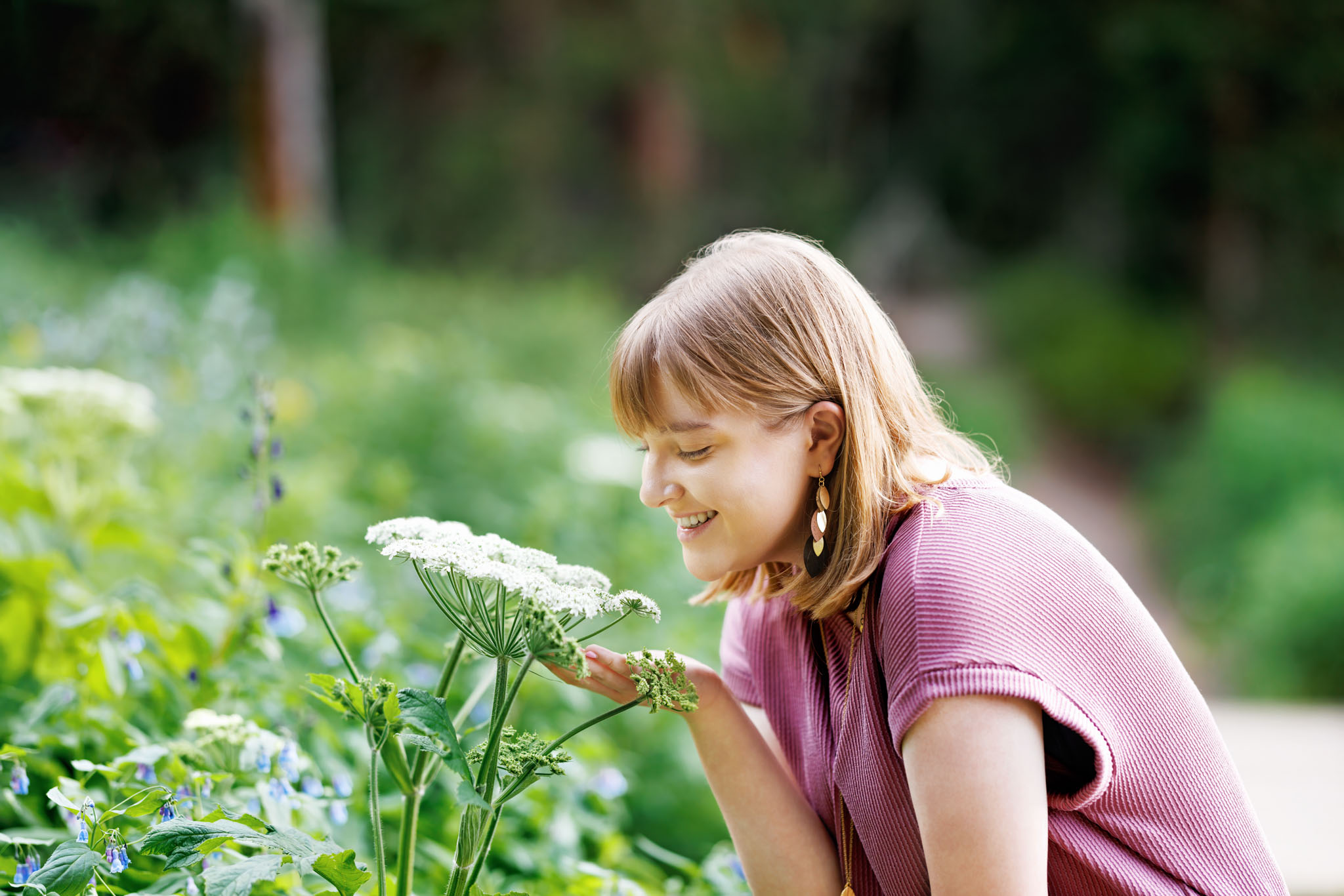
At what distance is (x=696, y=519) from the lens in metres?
1.29

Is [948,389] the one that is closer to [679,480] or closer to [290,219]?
[290,219]

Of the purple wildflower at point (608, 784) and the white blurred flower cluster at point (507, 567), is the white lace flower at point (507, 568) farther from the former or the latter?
the purple wildflower at point (608, 784)

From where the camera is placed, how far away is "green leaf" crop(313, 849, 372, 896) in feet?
3.29

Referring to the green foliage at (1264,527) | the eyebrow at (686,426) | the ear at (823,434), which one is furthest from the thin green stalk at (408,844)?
the green foliage at (1264,527)

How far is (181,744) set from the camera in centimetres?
134

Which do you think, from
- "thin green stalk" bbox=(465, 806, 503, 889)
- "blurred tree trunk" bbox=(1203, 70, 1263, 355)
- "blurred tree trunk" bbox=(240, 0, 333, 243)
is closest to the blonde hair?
"thin green stalk" bbox=(465, 806, 503, 889)

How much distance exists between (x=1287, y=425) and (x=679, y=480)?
8.16 meters

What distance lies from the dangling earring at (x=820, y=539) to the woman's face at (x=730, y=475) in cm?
2

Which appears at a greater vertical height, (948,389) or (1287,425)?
(948,389)

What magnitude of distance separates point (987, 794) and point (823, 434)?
45 centimetres

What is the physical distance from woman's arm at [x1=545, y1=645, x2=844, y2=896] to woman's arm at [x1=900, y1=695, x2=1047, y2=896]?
0.36m

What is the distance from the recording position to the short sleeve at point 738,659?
159 cm

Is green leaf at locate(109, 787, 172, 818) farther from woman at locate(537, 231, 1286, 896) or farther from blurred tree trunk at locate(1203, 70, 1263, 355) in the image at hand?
blurred tree trunk at locate(1203, 70, 1263, 355)

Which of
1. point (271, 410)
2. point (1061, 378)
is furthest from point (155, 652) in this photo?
point (1061, 378)
